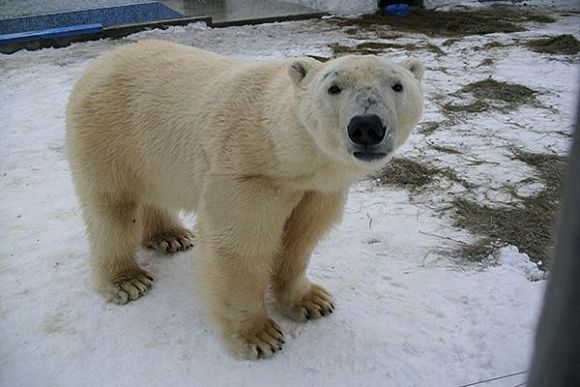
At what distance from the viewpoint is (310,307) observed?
8.21ft

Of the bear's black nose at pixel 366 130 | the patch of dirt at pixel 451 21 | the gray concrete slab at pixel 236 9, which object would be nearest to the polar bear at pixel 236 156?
the bear's black nose at pixel 366 130

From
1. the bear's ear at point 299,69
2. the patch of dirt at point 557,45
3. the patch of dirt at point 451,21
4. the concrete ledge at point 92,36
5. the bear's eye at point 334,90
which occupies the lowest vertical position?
the concrete ledge at point 92,36

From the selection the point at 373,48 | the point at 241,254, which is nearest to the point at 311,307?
the point at 241,254

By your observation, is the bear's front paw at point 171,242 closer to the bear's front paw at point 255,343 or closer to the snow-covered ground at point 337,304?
the snow-covered ground at point 337,304

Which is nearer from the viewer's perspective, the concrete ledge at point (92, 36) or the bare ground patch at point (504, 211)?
the bare ground patch at point (504, 211)

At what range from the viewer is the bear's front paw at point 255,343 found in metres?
2.26

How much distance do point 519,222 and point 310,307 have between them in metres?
1.45

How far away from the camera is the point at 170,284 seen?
2779 mm

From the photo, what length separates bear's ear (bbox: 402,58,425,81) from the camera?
2.10m

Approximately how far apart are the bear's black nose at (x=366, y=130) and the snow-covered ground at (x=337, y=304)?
38.6 inches

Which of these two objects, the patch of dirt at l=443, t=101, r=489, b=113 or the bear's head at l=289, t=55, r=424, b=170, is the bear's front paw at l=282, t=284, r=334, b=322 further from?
the patch of dirt at l=443, t=101, r=489, b=113

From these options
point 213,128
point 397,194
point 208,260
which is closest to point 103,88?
point 213,128

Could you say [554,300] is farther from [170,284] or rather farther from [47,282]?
[47,282]

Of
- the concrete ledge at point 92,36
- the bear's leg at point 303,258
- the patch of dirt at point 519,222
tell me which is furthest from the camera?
the concrete ledge at point 92,36
